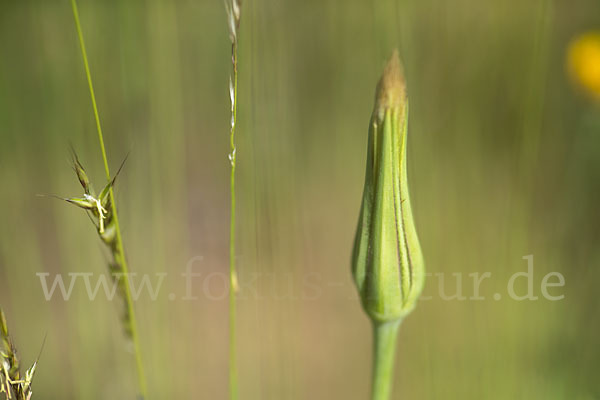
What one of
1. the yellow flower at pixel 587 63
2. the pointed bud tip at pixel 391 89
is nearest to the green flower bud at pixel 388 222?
the pointed bud tip at pixel 391 89

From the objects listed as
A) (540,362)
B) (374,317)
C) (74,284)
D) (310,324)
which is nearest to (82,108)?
(74,284)

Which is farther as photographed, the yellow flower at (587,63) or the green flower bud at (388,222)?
the yellow flower at (587,63)

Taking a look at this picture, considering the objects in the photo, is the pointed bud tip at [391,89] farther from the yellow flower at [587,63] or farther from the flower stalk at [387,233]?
the yellow flower at [587,63]

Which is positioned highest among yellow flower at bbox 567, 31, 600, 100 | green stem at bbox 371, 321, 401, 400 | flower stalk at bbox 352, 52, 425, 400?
yellow flower at bbox 567, 31, 600, 100

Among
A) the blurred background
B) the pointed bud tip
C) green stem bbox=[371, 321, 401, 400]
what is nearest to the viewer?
the pointed bud tip

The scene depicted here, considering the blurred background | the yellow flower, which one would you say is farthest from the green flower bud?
the yellow flower

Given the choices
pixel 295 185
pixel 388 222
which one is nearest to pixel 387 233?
pixel 388 222

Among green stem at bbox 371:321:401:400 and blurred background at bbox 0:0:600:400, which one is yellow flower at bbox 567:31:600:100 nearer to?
blurred background at bbox 0:0:600:400

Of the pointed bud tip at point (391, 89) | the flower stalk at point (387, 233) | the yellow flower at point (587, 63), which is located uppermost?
the yellow flower at point (587, 63)
